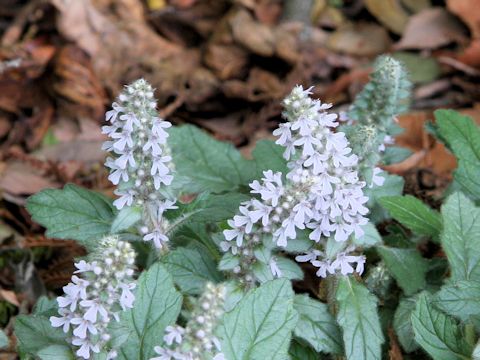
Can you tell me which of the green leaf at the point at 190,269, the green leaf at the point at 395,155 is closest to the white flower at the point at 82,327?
the green leaf at the point at 190,269

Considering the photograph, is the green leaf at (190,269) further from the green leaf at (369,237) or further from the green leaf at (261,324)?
the green leaf at (369,237)

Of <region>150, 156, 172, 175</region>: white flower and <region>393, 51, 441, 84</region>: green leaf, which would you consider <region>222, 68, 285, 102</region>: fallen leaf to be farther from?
<region>150, 156, 172, 175</region>: white flower

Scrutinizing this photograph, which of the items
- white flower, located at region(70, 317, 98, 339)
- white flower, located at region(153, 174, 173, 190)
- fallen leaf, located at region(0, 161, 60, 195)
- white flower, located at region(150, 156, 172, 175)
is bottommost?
fallen leaf, located at region(0, 161, 60, 195)

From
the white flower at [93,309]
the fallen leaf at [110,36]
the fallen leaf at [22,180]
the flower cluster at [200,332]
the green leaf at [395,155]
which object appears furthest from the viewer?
the fallen leaf at [110,36]

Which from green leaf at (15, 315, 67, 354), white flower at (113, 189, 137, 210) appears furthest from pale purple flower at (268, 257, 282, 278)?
green leaf at (15, 315, 67, 354)

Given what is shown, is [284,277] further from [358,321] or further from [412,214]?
[412,214]

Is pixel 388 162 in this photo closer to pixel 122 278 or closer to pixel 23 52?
pixel 122 278

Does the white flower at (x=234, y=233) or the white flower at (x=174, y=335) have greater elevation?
the white flower at (x=174, y=335)
